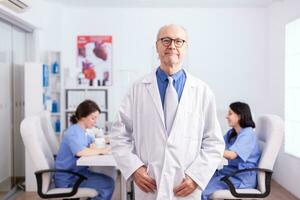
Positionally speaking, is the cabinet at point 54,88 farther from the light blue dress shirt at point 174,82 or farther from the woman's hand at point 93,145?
the light blue dress shirt at point 174,82

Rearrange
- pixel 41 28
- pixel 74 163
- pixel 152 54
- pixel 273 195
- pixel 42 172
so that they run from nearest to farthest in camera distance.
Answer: pixel 42 172
pixel 74 163
pixel 273 195
pixel 41 28
pixel 152 54

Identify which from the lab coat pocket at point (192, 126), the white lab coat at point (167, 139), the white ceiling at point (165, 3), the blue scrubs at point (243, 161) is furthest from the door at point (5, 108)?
the lab coat pocket at point (192, 126)

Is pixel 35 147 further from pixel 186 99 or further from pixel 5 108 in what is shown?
pixel 5 108

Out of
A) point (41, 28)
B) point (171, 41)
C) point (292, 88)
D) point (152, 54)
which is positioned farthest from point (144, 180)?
point (152, 54)

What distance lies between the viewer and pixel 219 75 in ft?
18.0

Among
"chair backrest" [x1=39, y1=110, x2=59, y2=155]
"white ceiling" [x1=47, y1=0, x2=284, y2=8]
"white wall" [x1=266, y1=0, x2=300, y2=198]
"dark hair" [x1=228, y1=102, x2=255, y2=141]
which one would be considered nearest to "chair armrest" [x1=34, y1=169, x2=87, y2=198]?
"chair backrest" [x1=39, y1=110, x2=59, y2=155]

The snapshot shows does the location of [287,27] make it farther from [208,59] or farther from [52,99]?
[52,99]

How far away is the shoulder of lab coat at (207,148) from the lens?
5.18ft

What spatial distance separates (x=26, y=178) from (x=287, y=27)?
3988 mm

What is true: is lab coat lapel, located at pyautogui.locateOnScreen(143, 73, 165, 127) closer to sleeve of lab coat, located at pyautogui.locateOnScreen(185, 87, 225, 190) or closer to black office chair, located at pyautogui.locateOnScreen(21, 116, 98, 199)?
sleeve of lab coat, located at pyautogui.locateOnScreen(185, 87, 225, 190)

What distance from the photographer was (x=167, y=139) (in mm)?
1566

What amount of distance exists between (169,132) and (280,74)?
377 cm

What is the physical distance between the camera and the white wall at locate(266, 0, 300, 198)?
429 centimetres

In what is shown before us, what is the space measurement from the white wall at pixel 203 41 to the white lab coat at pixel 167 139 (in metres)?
3.79
